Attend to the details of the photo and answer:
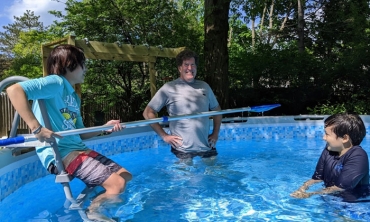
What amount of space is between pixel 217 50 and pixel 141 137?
325 centimetres

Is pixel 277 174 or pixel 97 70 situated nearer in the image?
pixel 277 174

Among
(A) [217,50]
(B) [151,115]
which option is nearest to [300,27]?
(A) [217,50]

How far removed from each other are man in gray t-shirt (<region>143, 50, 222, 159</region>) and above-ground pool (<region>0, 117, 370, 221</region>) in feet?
0.66

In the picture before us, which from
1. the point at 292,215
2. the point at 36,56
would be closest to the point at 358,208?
the point at 292,215

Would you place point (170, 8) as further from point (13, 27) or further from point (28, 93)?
point (13, 27)

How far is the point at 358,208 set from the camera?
230 centimetres

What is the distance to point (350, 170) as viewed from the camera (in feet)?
7.52

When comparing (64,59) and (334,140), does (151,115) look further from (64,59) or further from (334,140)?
(334,140)

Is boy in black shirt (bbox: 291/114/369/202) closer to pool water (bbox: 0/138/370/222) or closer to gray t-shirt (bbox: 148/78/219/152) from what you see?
pool water (bbox: 0/138/370/222)

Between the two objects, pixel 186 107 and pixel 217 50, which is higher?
pixel 217 50

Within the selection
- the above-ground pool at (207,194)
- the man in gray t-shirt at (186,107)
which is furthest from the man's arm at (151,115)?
the above-ground pool at (207,194)

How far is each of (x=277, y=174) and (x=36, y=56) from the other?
29.3 ft

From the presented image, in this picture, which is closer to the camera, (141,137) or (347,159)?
(347,159)

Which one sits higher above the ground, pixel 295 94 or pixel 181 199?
pixel 295 94
